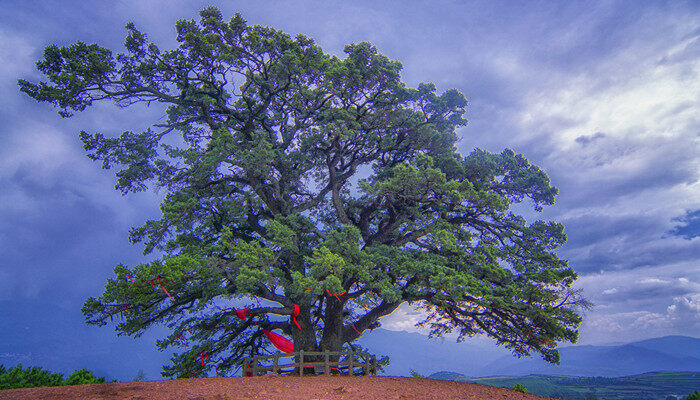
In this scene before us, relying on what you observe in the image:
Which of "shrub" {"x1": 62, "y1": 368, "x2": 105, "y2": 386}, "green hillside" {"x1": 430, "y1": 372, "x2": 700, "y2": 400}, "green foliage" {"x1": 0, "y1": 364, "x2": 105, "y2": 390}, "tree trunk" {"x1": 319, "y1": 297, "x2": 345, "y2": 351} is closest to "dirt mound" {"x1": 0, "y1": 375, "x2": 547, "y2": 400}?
"shrub" {"x1": 62, "y1": 368, "x2": 105, "y2": 386}

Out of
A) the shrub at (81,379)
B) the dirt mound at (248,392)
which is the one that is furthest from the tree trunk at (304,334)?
the shrub at (81,379)

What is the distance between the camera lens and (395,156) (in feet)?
58.4

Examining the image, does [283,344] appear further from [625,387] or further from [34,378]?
[625,387]

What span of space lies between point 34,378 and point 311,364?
8589 mm

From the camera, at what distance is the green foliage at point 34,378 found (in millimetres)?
9508

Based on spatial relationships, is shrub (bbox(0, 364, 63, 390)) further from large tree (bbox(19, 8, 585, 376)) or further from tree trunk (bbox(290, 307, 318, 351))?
tree trunk (bbox(290, 307, 318, 351))

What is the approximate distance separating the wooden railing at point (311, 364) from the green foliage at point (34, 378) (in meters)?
5.05

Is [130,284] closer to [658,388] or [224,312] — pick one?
[224,312]

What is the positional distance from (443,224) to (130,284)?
450 inches

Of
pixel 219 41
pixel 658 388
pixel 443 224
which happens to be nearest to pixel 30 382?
pixel 219 41

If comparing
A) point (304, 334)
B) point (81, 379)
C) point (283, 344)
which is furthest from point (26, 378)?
point (304, 334)

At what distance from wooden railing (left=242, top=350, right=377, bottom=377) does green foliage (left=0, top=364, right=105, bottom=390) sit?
16.6 ft

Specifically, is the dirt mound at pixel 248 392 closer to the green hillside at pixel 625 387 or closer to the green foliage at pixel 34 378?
the green foliage at pixel 34 378

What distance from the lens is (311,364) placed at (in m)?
12.9
